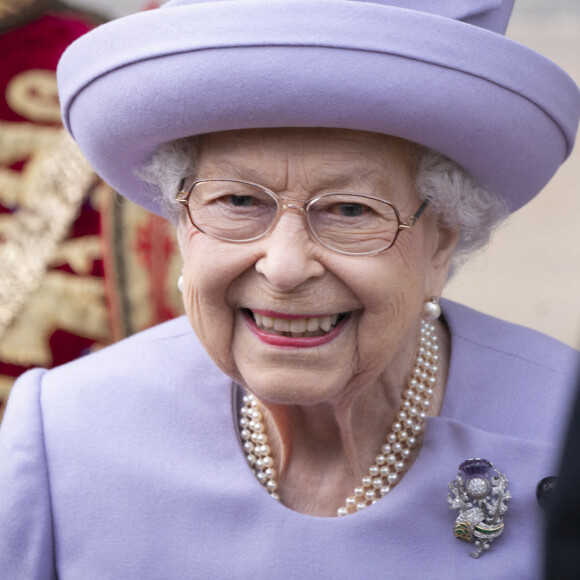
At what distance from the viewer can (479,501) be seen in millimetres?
2148

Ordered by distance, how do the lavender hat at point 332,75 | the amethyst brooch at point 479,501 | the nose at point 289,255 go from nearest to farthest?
the lavender hat at point 332,75 < the nose at point 289,255 < the amethyst brooch at point 479,501

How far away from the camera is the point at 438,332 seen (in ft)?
8.38

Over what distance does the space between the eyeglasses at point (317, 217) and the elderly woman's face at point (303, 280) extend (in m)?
0.02

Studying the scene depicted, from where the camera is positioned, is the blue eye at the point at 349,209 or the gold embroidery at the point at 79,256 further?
the gold embroidery at the point at 79,256

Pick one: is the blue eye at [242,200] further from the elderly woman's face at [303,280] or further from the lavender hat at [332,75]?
the lavender hat at [332,75]

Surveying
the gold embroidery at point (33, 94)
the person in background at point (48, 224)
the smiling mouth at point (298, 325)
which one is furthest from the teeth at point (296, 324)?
the gold embroidery at point (33, 94)

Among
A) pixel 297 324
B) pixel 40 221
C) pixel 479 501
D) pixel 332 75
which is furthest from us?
pixel 40 221

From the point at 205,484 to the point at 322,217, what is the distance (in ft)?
2.42

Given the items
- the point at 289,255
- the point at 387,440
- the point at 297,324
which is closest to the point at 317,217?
the point at 289,255

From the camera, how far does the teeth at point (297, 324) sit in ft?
6.50

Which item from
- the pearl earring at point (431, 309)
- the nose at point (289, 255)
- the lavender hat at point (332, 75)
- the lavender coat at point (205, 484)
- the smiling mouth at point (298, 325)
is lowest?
the lavender coat at point (205, 484)

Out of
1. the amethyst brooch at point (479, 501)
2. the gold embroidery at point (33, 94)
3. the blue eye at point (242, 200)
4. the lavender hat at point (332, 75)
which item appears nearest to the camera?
the lavender hat at point (332, 75)

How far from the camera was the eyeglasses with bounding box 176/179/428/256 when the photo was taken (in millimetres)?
1928

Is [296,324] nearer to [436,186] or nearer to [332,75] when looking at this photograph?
[436,186]
